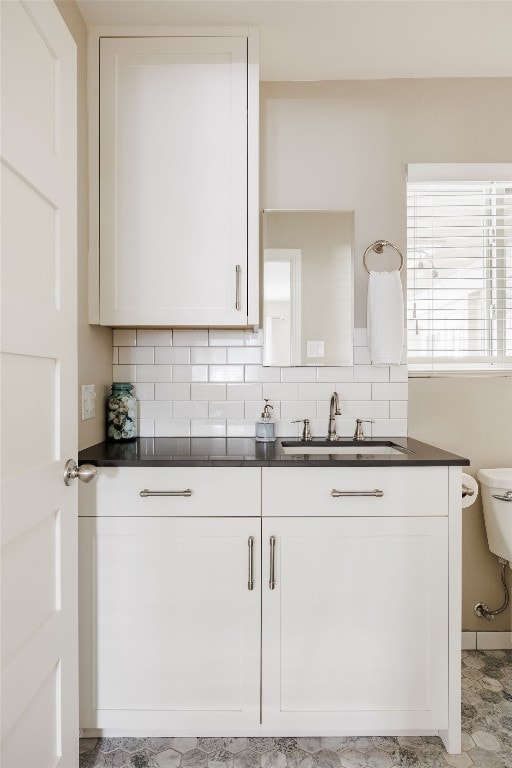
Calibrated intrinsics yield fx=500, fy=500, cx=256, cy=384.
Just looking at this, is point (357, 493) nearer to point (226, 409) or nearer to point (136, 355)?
point (226, 409)

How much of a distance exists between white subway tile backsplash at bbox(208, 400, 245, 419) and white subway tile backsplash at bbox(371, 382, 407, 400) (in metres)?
0.59

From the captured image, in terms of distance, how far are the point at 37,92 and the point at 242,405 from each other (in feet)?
4.45

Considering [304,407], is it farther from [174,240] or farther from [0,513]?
[0,513]

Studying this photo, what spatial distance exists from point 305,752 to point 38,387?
1.43 meters

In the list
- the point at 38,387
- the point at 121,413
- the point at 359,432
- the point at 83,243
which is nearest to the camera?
the point at 38,387

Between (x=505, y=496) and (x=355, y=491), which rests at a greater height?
(x=355, y=491)

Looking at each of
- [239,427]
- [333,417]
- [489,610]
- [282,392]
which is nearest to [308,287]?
[282,392]

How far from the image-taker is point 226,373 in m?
2.19

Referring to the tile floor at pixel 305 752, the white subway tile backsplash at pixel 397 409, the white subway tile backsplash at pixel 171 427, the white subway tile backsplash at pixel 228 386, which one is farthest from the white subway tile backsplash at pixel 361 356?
the tile floor at pixel 305 752

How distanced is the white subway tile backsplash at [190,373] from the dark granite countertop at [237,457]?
1.23 feet

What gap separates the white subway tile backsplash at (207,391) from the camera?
2182mm

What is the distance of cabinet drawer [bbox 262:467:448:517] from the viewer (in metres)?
1.60

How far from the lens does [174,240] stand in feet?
6.05

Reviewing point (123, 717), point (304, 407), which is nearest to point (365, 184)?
point (304, 407)
